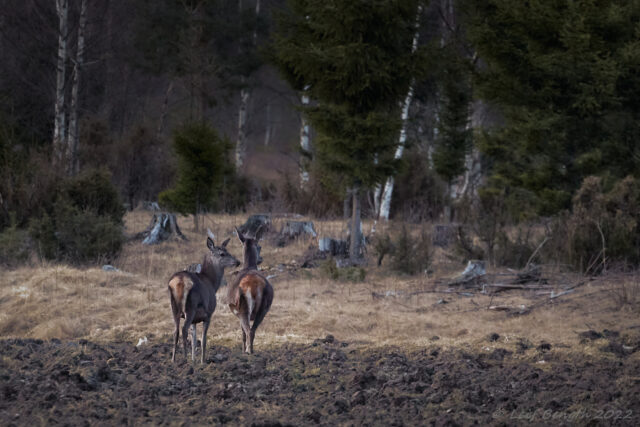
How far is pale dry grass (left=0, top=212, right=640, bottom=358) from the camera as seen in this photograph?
902 cm

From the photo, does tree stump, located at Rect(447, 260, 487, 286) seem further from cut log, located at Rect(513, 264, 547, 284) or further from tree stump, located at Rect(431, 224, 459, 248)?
tree stump, located at Rect(431, 224, 459, 248)

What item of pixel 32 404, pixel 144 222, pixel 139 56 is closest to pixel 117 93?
pixel 139 56

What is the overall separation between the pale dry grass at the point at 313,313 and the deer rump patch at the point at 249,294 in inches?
101

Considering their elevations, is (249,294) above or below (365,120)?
below

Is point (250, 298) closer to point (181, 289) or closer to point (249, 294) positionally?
point (249, 294)

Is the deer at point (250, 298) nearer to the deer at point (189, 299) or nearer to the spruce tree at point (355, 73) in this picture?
the deer at point (189, 299)

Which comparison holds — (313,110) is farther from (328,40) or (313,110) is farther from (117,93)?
(117,93)

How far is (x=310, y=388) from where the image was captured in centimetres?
602

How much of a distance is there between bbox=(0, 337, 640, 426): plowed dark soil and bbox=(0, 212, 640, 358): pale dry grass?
1428 millimetres

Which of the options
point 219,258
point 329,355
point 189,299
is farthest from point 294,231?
point 189,299

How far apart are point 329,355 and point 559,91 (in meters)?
14.2

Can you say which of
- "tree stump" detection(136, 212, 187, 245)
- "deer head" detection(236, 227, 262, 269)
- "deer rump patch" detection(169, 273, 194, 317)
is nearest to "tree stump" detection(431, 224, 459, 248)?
"tree stump" detection(136, 212, 187, 245)

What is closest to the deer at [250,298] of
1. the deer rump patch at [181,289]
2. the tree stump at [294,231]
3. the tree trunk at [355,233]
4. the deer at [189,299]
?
the deer at [189,299]

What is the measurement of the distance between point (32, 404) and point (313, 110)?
9.55 metres
